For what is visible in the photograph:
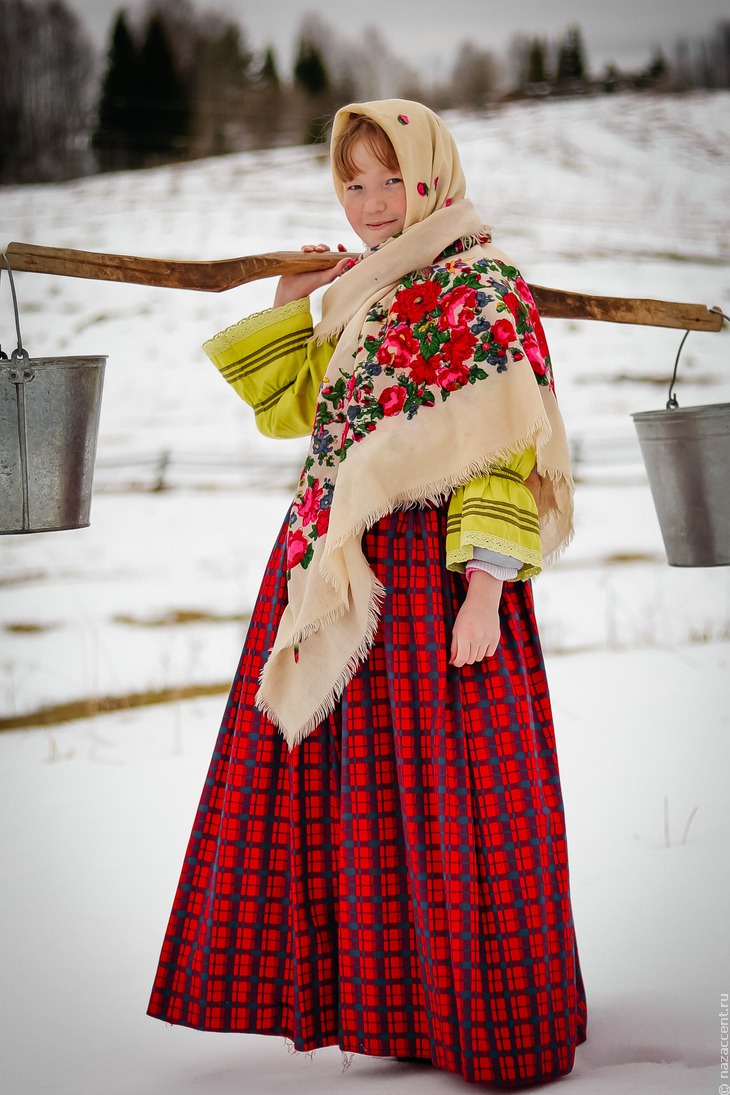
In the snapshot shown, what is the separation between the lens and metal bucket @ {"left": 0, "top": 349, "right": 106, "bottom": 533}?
61.4 inches

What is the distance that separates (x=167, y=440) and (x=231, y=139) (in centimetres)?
159

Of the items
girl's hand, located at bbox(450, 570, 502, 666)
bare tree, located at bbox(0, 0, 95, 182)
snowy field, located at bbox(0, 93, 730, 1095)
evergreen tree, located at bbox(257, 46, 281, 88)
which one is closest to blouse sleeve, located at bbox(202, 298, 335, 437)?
girl's hand, located at bbox(450, 570, 502, 666)

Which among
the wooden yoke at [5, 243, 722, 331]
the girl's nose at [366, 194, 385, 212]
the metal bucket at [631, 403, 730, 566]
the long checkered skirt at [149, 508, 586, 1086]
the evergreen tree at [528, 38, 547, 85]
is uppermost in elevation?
the evergreen tree at [528, 38, 547, 85]

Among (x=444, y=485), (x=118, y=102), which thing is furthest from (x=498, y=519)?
(x=118, y=102)

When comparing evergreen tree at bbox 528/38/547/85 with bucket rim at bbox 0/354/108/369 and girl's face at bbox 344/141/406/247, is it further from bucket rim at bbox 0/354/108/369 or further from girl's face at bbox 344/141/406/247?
bucket rim at bbox 0/354/108/369

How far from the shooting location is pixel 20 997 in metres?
1.96

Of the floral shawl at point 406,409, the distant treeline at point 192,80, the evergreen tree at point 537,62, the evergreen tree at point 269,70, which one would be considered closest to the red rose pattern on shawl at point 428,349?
the floral shawl at point 406,409

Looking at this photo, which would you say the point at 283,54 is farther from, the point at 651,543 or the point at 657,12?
the point at 651,543

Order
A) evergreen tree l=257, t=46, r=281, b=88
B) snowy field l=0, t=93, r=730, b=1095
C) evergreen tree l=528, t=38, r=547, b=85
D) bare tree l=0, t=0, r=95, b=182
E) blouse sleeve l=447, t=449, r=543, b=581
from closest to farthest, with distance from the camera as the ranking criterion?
1. blouse sleeve l=447, t=449, r=543, b=581
2. snowy field l=0, t=93, r=730, b=1095
3. bare tree l=0, t=0, r=95, b=182
4. evergreen tree l=257, t=46, r=281, b=88
5. evergreen tree l=528, t=38, r=547, b=85

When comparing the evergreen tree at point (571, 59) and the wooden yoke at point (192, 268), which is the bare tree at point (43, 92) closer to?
the evergreen tree at point (571, 59)

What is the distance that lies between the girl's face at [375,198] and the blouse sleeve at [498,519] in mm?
411

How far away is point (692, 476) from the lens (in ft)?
6.44

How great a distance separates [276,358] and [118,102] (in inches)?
160

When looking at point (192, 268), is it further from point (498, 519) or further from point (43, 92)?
point (43, 92)
